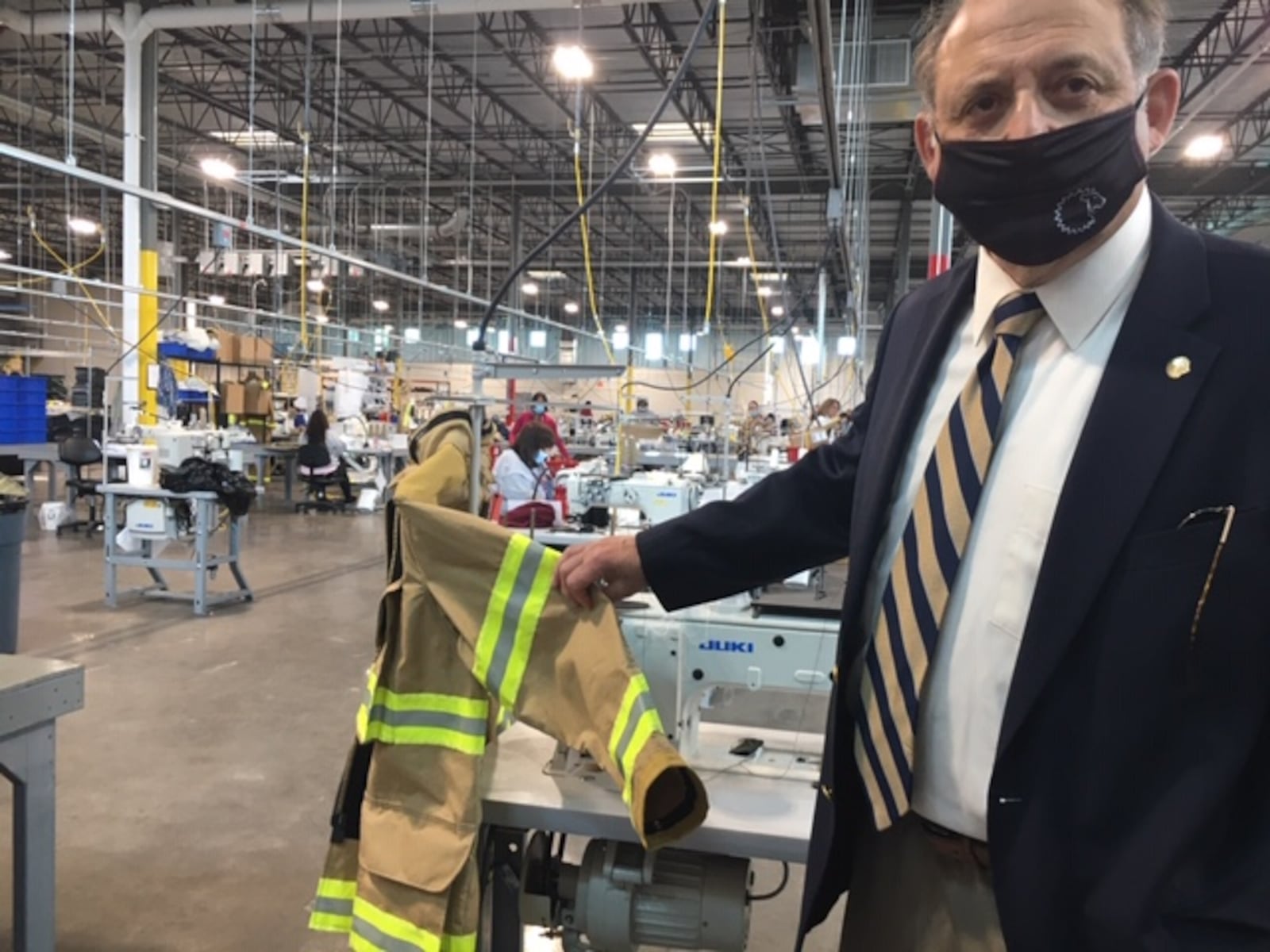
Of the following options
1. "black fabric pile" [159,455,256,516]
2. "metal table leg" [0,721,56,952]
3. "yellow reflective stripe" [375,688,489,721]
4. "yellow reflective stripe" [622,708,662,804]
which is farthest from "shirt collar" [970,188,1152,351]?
"black fabric pile" [159,455,256,516]

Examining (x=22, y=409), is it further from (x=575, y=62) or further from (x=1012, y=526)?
(x=1012, y=526)

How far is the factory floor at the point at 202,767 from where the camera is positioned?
2535 mm

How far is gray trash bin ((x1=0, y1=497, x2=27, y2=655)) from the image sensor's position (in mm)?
3764

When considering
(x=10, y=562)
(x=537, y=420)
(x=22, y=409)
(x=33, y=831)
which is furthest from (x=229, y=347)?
(x=33, y=831)

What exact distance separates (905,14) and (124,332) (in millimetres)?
7379

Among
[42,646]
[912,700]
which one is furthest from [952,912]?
[42,646]

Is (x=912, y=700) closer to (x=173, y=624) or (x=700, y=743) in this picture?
(x=700, y=743)

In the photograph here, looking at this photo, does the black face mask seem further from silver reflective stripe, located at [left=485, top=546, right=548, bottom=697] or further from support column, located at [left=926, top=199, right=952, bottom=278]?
support column, located at [left=926, top=199, right=952, bottom=278]

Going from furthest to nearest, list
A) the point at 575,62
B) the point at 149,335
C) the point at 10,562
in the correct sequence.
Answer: the point at 149,335 → the point at 575,62 → the point at 10,562

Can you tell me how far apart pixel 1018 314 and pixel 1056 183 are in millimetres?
140

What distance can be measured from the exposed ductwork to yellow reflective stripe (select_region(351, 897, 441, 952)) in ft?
23.2

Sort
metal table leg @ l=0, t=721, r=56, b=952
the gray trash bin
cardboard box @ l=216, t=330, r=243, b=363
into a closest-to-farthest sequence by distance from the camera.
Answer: metal table leg @ l=0, t=721, r=56, b=952, the gray trash bin, cardboard box @ l=216, t=330, r=243, b=363

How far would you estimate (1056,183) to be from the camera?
956 millimetres

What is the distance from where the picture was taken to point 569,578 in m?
1.43
